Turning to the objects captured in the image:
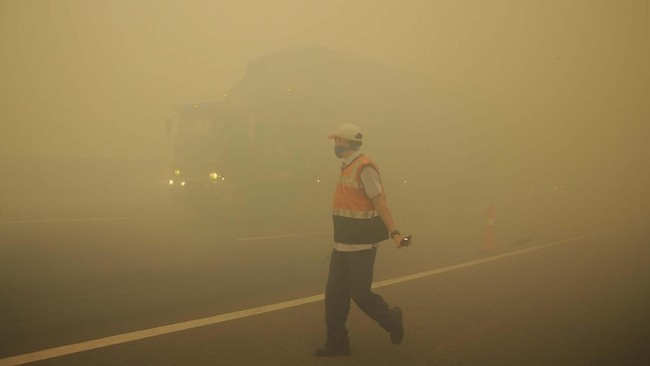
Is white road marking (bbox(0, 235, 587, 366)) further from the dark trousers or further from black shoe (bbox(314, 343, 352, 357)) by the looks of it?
the dark trousers

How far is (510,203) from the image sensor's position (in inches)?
845

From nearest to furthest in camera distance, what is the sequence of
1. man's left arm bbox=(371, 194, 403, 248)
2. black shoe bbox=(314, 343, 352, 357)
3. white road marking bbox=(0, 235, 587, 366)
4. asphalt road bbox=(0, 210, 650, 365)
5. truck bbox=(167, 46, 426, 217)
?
white road marking bbox=(0, 235, 587, 366)
man's left arm bbox=(371, 194, 403, 248)
black shoe bbox=(314, 343, 352, 357)
asphalt road bbox=(0, 210, 650, 365)
truck bbox=(167, 46, 426, 217)

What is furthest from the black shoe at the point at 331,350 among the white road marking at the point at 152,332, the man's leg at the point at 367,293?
the white road marking at the point at 152,332

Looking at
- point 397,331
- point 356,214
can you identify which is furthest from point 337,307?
point 356,214

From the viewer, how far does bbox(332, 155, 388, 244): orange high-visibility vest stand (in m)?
4.00

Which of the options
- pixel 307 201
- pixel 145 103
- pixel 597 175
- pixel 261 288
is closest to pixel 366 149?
pixel 307 201

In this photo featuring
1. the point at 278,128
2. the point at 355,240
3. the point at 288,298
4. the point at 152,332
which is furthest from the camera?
the point at 278,128

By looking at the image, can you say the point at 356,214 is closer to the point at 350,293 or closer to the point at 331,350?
the point at 350,293

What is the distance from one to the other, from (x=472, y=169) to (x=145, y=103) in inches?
1898

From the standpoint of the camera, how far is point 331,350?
410 centimetres

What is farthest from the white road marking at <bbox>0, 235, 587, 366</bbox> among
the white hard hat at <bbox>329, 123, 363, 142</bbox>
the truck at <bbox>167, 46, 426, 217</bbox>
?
the truck at <bbox>167, 46, 426, 217</bbox>

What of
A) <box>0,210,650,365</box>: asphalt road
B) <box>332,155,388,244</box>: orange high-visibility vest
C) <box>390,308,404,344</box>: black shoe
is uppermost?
<box>332,155,388,244</box>: orange high-visibility vest

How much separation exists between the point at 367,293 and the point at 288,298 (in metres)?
1.99

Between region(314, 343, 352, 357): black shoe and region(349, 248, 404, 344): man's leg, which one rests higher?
region(349, 248, 404, 344): man's leg
